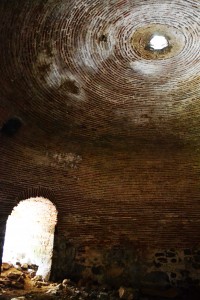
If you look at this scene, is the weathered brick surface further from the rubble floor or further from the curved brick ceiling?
the rubble floor

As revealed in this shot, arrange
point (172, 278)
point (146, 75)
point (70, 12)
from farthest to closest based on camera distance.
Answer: point (172, 278)
point (146, 75)
point (70, 12)

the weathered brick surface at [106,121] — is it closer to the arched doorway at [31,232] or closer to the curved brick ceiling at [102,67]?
the curved brick ceiling at [102,67]

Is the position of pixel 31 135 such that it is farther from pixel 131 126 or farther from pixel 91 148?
pixel 131 126

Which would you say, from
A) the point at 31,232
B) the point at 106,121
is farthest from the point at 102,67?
the point at 31,232

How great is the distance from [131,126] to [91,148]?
122 centimetres

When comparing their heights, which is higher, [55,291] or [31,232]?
[31,232]

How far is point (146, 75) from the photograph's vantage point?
7539 millimetres

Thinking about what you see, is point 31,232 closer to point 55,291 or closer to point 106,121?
point 55,291

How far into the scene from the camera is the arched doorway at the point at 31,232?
28.0ft

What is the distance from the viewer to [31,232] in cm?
889

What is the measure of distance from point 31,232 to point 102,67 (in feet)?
15.3

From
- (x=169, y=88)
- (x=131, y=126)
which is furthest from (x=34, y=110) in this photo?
(x=169, y=88)

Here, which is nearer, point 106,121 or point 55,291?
point 55,291

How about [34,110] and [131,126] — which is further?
[131,126]
